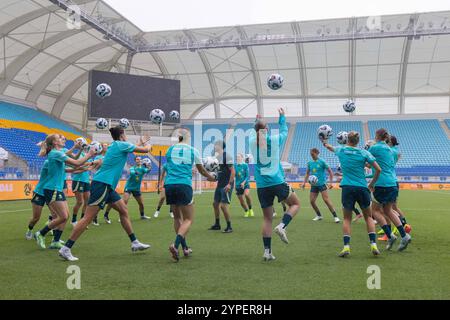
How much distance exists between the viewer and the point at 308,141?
45406 mm

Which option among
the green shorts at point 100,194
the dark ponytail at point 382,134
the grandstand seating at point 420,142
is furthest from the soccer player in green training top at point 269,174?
the grandstand seating at point 420,142

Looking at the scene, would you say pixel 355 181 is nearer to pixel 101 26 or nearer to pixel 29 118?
pixel 101 26

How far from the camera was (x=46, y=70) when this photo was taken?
3556 centimetres

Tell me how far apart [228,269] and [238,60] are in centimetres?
3384

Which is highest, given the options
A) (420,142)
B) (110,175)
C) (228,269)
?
(420,142)

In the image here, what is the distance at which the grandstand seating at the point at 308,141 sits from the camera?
4334 centimetres

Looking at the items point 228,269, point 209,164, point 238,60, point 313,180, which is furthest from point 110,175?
point 238,60

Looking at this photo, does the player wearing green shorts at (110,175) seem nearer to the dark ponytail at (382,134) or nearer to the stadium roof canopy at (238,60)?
the dark ponytail at (382,134)
